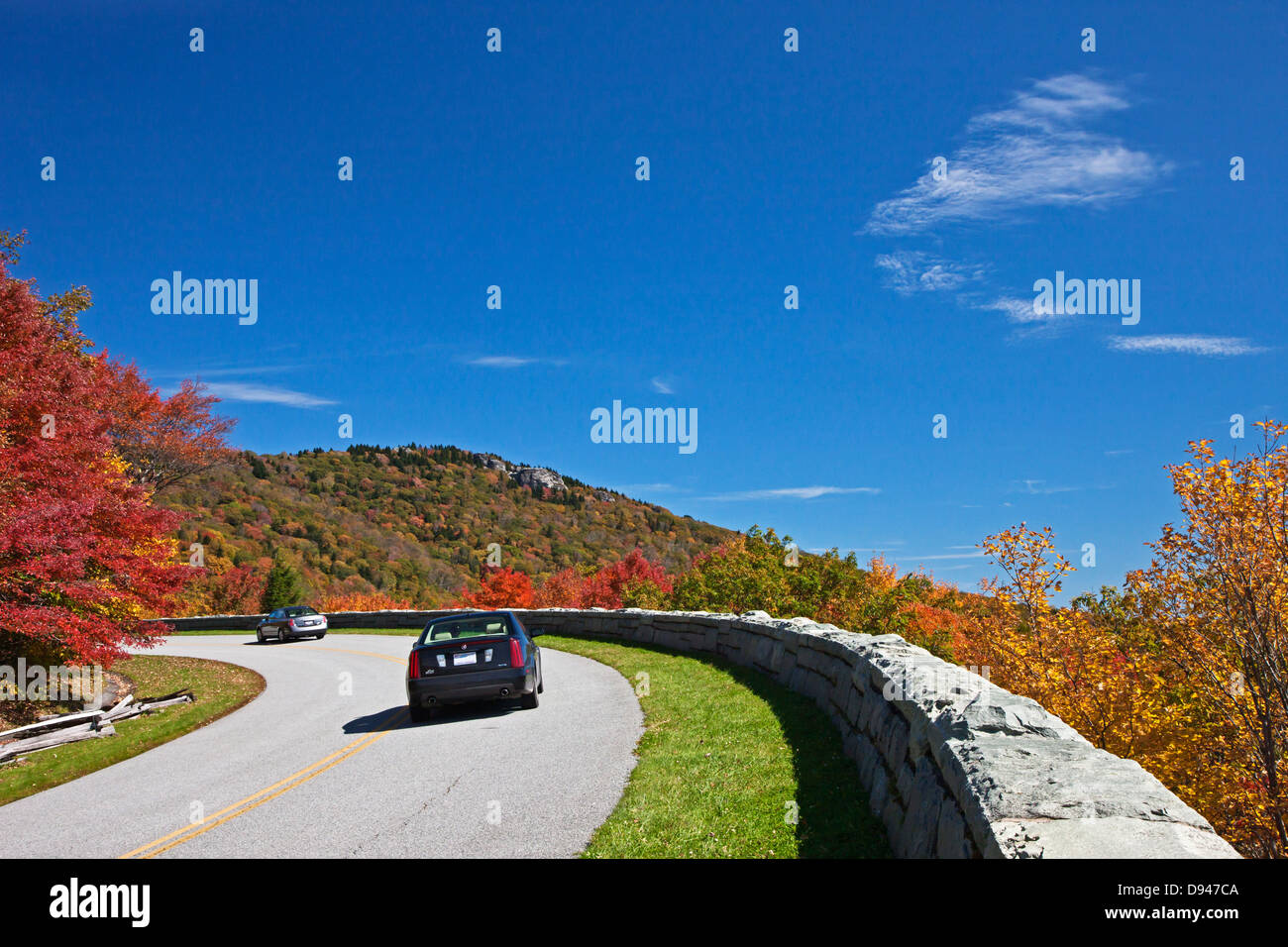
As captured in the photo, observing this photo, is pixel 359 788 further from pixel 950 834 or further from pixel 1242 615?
pixel 1242 615

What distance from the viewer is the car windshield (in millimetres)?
12180

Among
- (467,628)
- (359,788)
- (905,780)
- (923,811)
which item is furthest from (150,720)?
(923,811)

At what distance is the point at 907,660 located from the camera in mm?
7641

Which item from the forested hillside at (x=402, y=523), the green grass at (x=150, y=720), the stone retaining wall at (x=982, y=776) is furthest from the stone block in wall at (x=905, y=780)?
the forested hillside at (x=402, y=523)

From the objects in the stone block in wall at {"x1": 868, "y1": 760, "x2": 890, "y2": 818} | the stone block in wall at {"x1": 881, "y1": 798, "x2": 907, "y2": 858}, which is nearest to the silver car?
the stone block in wall at {"x1": 868, "y1": 760, "x2": 890, "y2": 818}

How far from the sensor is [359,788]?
8.18 m

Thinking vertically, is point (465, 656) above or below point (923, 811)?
below

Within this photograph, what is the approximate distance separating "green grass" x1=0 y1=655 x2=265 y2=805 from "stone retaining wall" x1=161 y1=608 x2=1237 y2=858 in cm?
956

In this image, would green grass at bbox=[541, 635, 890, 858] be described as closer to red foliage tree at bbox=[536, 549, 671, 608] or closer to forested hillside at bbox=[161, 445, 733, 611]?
red foliage tree at bbox=[536, 549, 671, 608]

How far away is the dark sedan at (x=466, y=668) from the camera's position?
Answer: 1178cm

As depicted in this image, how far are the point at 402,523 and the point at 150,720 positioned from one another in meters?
93.1
